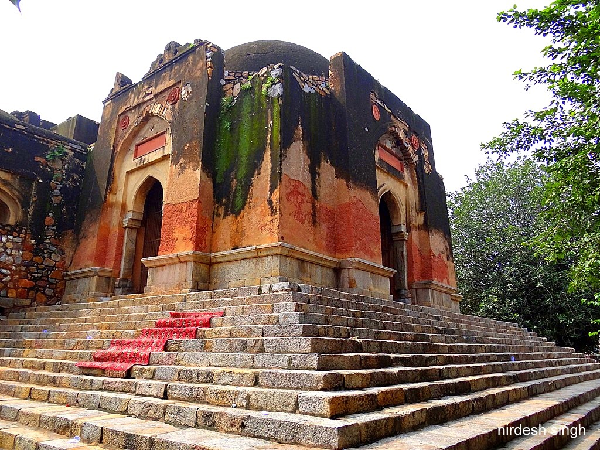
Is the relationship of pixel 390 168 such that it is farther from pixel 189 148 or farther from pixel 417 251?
pixel 189 148

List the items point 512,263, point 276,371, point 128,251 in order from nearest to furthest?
point 276,371 < point 128,251 < point 512,263

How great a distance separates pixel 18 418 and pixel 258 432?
8.72ft

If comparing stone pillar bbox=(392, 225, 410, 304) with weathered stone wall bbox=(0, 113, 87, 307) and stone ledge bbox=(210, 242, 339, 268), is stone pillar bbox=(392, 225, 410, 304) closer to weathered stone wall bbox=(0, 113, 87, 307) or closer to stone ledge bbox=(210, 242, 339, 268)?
stone ledge bbox=(210, 242, 339, 268)

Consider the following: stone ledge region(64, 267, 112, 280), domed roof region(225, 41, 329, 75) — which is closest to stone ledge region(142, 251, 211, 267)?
A: stone ledge region(64, 267, 112, 280)

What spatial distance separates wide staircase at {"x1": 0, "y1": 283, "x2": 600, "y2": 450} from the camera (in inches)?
115

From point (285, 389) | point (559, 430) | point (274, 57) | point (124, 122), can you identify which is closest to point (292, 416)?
point (285, 389)

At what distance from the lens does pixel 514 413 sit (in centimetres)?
401

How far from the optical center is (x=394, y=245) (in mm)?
11766

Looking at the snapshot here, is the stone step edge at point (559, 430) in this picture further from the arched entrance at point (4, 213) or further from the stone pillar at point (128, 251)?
the arched entrance at point (4, 213)

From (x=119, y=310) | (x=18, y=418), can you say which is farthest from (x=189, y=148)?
(x=18, y=418)

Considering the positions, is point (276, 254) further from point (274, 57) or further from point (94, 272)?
point (274, 57)

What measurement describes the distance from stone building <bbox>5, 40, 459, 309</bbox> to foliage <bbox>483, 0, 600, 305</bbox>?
10.6 feet

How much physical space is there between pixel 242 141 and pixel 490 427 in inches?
274

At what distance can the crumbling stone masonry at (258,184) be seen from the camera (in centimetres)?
813
